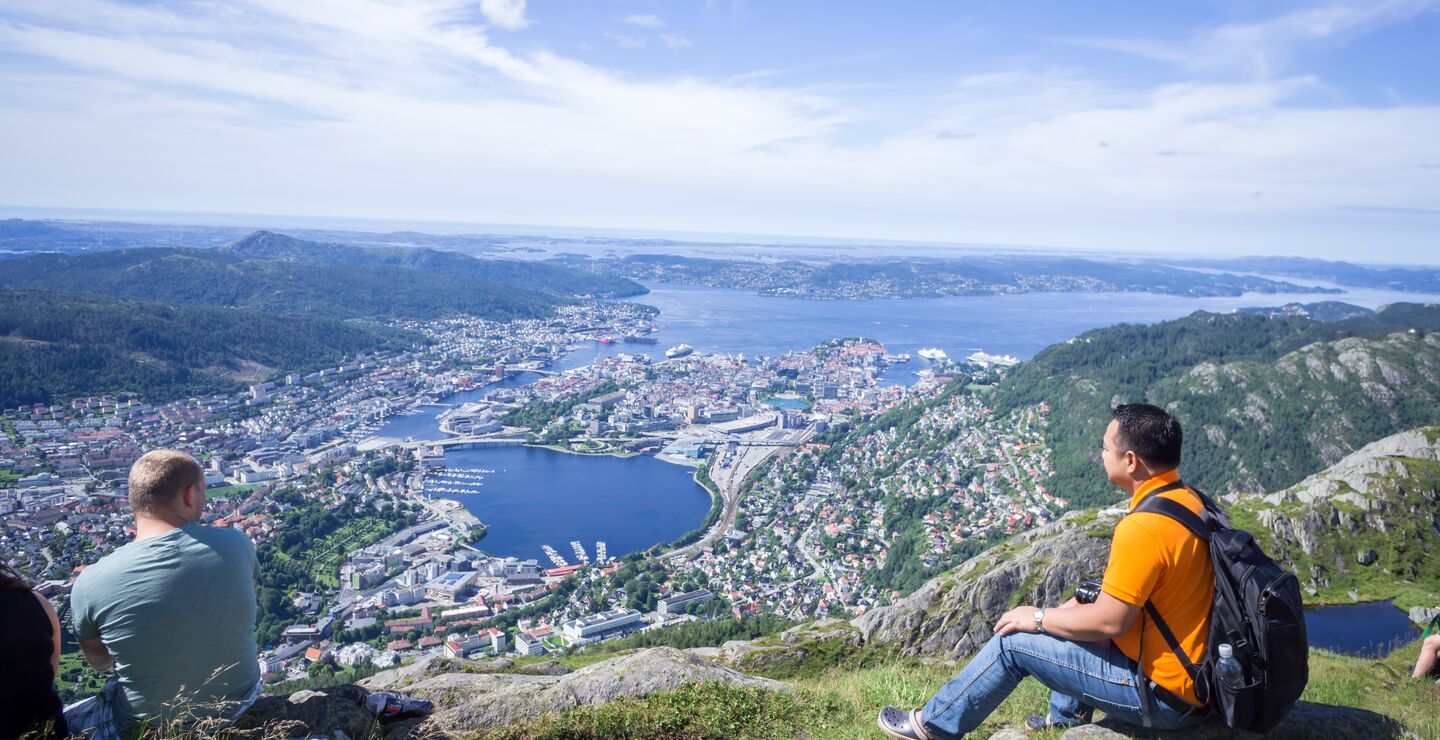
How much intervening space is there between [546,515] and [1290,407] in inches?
1748

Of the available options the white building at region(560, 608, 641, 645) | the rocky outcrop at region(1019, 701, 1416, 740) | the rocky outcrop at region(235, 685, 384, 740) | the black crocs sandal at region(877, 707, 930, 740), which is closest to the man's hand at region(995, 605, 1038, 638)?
the rocky outcrop at region(1019, 701, 1416, 740)

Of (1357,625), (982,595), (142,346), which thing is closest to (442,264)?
(142,346)

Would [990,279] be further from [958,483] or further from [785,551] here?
[785,551]

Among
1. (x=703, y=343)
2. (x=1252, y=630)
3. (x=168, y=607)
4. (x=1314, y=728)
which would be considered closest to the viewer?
(x=1252, y=630)

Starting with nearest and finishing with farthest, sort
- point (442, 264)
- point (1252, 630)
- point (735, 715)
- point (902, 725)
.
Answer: point (1252, 630) < point (902, 725) < point (735, 715) < point (442, 264)

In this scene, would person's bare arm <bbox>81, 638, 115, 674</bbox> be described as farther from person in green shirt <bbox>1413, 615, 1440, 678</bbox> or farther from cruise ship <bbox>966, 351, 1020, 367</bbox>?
cruise ship <bbox>966, 351, 1020, 367</bbox>

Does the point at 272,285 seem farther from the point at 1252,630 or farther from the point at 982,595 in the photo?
the point at 1252,630

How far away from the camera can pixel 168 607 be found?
295cm

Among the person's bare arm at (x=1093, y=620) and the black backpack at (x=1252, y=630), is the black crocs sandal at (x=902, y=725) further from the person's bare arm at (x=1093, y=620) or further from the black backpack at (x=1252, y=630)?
the black backpack at (x=1252, y=630)

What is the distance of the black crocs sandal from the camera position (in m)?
3.23

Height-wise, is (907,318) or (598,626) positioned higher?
(907,318)

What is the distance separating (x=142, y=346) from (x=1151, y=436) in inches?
2909

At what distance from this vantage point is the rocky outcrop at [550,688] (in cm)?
378

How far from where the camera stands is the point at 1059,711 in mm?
3307
